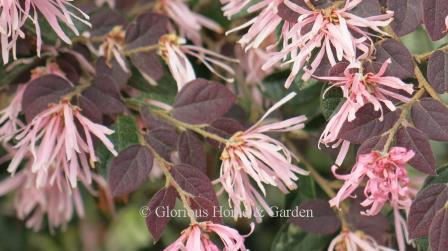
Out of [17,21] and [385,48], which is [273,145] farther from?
[17,21]

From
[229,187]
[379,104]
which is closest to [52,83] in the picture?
[229,187]

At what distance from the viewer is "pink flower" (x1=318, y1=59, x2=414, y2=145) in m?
0.55

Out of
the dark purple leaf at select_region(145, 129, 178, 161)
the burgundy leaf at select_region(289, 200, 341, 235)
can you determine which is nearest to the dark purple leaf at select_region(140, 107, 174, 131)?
the dark purple leaf at select_region(145, 129, 178, 161)

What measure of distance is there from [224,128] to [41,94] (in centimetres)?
16

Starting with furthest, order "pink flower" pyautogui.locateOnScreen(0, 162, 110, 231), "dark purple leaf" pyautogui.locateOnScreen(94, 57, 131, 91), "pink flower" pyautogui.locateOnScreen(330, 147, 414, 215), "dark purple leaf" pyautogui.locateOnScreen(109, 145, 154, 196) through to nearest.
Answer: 1. "pink flower" pyautogui.locateOnScreen(0, 162, 110, 231)
2. "dark purple leaf" pyautogui.locateOnScreen(94, 57, 131, 91)
3. "dark purple leaf" pyautogui.locateOnScreen(109, 145, 154, 196)
4. "pink flower" pyautogui.locateOnScreen(330, 147, 414, 215)

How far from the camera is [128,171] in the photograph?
633 mm

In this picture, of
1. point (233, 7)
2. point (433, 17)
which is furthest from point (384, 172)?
point (233, 7)

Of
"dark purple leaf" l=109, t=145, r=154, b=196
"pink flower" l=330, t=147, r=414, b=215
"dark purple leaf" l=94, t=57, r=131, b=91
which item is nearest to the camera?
"pink flower" l=330, t=147, r=414, b=215

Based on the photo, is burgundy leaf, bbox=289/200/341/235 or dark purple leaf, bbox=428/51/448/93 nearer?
dark purple leaf, bbox=428/51/448/93

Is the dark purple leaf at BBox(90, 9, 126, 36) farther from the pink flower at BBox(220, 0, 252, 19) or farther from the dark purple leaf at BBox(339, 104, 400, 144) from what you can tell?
the dark purple leaf at BBox(339, 104, 400, 144)

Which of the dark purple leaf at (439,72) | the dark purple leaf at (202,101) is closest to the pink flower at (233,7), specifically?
the dark purple leaf at (202,101)

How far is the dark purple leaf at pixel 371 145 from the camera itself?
21.7 inches

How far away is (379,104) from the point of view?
554 mm

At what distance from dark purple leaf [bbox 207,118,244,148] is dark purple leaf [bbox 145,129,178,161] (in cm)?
3
